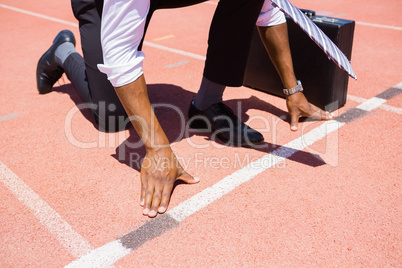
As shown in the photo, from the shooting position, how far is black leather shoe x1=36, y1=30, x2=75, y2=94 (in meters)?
3.72

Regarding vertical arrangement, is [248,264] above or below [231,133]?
below

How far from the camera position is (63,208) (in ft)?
7.54

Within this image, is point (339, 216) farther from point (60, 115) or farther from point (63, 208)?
point (60, 115)

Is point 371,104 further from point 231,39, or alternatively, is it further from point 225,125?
point 231,39

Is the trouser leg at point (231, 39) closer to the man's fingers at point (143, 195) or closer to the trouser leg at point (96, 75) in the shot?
the trouser leg at point (96, 75)

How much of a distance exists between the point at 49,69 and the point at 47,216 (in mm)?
1964

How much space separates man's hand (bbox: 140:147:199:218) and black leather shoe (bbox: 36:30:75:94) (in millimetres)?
1998

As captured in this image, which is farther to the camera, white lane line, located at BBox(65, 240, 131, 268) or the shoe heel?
the shoe heel

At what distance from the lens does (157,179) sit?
7.33ft

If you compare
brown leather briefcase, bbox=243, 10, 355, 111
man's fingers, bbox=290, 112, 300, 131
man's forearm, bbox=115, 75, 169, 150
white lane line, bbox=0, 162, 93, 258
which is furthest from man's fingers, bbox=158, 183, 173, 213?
brown leather briefcase, bbox=243, 10, 355, 111

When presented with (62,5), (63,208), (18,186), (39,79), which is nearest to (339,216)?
(63,208)

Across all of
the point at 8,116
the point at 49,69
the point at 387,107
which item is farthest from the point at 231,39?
the point at 8,116

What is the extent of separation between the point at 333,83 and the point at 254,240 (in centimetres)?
168

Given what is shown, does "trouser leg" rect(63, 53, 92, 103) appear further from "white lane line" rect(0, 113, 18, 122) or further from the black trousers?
"white lane line" rect(0, 113, 18, 122)
